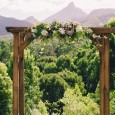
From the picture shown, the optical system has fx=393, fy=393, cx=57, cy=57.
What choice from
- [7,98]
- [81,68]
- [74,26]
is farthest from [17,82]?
[81,68]

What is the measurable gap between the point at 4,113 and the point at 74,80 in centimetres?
1478

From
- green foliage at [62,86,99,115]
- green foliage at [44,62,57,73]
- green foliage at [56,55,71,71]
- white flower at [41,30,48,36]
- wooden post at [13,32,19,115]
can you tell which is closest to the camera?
white flower at [41,30,48,36]

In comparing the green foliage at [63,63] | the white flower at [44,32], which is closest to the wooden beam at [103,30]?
the white flower at [44,32]

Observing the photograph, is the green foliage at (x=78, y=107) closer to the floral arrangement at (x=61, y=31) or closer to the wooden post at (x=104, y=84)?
the wooden post at (x=104, y=84)

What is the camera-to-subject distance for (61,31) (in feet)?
38.7

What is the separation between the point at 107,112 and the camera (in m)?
12.2

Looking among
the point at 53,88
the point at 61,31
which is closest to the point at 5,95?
the point at 53,88

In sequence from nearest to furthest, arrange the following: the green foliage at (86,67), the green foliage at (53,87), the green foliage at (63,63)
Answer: the green foliage at (86,67) < the green foliage at (53,87) < the green foliage at (63,63)

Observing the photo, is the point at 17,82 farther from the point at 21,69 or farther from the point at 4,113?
the point at 4,113

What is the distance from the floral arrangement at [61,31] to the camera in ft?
38.8

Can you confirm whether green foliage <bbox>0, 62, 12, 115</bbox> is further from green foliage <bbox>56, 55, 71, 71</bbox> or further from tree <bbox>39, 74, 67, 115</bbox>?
green foliage <bbox>56, 55, 71, 71</bbox>

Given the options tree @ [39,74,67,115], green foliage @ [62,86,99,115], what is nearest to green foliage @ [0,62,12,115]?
green foliage @ [62,86,99,115]

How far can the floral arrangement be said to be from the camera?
11836 mm

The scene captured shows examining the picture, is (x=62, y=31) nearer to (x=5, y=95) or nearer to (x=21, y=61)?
(x=21, y=61)
